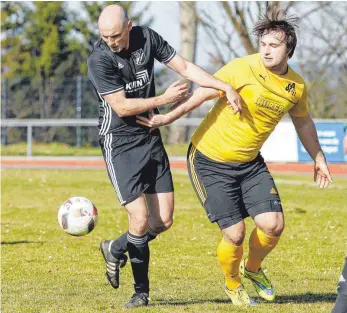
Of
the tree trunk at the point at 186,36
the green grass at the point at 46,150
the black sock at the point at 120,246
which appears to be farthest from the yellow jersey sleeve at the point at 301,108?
the green grass at the point at 46,150

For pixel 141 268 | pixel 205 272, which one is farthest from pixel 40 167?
pixel 141 268

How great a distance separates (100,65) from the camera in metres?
7.23

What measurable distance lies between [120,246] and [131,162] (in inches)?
32.2

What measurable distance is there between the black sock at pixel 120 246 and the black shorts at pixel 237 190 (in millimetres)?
792

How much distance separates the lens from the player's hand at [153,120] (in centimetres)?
729

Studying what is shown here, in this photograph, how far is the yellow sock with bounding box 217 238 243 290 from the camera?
24.8 feet

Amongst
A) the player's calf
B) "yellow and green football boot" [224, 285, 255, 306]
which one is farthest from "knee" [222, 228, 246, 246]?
the player's calf

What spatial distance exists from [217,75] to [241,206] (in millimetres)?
1122

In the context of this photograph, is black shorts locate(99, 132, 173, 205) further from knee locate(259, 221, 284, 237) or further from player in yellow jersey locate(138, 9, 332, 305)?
knee locate(259, 221, 284, 237)

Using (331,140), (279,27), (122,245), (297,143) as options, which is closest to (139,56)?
(279,27)

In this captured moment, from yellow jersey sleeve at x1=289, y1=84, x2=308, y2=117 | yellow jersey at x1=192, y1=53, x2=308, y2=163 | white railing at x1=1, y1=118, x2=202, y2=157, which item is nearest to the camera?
yellow jersey at x1=192, y1=53, x2=308, y2=163

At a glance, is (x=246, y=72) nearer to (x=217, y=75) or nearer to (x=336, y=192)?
(x=217, y=75)

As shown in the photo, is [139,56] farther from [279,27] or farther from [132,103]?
[279,27]

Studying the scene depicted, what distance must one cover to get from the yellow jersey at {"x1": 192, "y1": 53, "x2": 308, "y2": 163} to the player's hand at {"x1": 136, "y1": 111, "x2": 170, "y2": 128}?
48 cm
